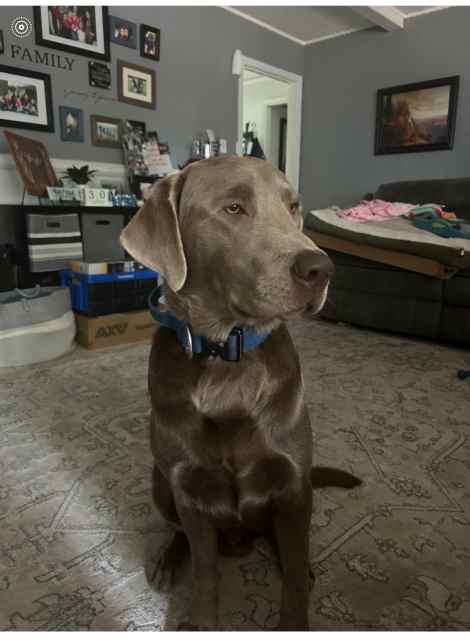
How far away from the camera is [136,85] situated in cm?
329

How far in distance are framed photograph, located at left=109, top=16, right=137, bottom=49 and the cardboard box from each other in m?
2.01

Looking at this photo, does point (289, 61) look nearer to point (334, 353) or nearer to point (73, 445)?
point (334, 353)

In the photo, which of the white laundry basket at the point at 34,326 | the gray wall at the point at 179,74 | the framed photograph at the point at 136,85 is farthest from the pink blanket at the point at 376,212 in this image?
the white laundry basket at the point at 34,326

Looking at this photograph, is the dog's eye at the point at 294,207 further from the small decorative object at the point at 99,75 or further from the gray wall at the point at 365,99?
the gray wall at the point at 365,99

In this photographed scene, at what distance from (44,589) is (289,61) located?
4.88 metres

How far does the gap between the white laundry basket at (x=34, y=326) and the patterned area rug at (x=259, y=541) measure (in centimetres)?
30

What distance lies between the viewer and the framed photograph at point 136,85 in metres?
3.20

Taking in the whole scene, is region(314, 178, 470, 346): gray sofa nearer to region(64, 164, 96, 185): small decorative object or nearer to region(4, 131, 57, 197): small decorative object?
region(64, 164, 96, 185): small decorative object

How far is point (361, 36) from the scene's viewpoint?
13.7ft

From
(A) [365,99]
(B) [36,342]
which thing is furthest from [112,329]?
(A) [365,99]

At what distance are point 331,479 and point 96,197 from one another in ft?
7.53

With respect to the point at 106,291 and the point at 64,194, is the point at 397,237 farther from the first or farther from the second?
the point at 64,194

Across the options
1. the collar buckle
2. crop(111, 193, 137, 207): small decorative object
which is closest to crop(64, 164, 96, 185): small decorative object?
crop(111, 193, 137, 207): small decorative object

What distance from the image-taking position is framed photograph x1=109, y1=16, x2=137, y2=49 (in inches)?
122
